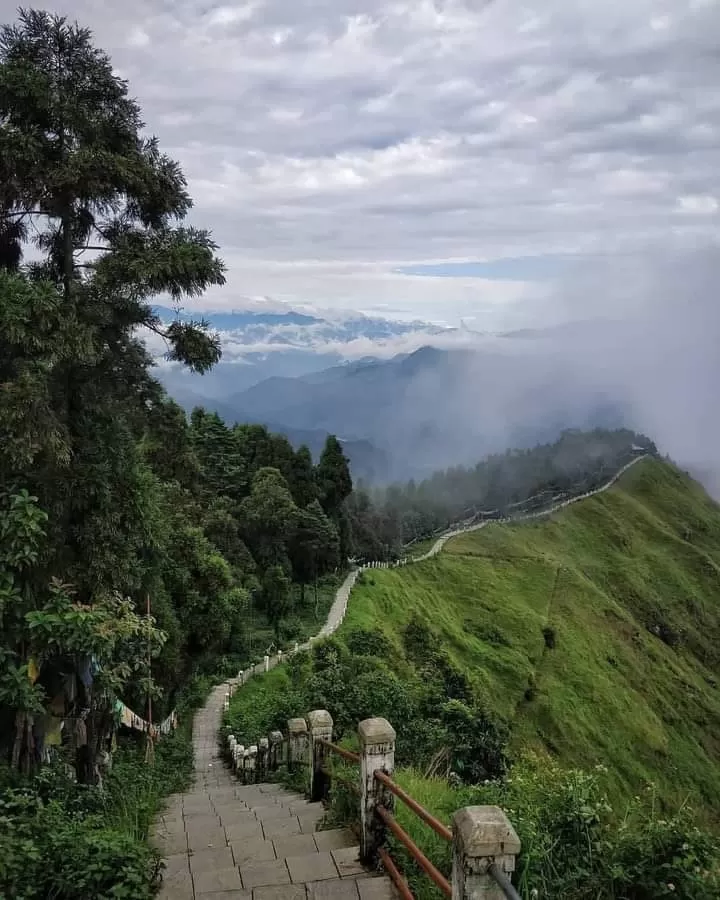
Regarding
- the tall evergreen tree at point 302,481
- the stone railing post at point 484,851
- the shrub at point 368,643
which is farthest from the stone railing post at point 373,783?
the tall evergreen tree at point 302,481

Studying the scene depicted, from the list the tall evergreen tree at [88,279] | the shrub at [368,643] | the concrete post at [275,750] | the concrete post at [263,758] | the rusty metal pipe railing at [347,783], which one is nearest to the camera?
the rusty metal pipe railing at [347,783]

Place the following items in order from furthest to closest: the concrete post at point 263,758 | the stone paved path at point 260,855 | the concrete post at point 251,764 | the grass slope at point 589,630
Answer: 1. the grass slope at point 589,630
2. the concrete post at point 251,764
3. the concrete post at point 263,758
4. the stone paved path at point 260,855

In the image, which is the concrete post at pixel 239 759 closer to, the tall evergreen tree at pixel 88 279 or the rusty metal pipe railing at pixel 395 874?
the tall evergreen tree at pixel 88 279

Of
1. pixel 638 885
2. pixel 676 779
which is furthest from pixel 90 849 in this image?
pixel 676 779

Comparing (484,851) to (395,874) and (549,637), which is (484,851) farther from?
(549,637)

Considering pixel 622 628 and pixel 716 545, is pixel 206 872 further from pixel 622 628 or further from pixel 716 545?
pixel 716 545

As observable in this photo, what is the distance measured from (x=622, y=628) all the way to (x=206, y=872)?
5847cm

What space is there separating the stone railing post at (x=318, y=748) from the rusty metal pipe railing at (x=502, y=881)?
17.4ft

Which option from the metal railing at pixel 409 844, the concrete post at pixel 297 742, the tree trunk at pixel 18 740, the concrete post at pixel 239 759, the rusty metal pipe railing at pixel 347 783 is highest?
the metal railing at pixel 409 844

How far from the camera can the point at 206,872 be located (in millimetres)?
6543

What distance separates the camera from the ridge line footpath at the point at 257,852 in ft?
19.7

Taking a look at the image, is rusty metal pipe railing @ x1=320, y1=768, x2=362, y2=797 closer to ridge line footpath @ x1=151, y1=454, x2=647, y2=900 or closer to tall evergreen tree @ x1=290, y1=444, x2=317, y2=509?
ridge line footpath @ x1=151, y1=454, x2=647, y2=900

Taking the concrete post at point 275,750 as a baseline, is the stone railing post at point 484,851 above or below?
above

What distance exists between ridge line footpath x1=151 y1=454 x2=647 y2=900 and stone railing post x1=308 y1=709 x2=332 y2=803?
0.87ft
